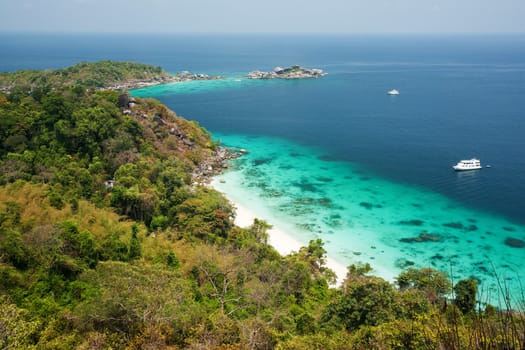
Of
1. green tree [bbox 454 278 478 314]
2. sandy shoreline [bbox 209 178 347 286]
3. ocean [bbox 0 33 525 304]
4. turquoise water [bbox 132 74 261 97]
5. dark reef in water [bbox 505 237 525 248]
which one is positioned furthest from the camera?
turquoise water [bbox 132 74 261 97]

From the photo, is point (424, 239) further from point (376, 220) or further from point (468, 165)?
point (468, 165)

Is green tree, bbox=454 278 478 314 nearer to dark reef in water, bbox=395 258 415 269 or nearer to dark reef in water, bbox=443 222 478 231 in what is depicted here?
dark reef in water, bbox=395 258 415 269

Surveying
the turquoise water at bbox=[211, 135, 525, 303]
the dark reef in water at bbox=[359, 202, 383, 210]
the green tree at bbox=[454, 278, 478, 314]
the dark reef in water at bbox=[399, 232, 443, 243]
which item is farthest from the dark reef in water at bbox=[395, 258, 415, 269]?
the dark reef in water at bbox=[359, 202, 383, 210]

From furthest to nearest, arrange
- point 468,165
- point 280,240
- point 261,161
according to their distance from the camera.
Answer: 1. point 261,161
2. point 468,165
3. point 280,240

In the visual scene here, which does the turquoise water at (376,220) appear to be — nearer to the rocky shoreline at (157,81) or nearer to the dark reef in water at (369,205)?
the dark reef in water at (369,205)

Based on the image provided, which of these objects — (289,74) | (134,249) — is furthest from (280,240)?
(289,74)

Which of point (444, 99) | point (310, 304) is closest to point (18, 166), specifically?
point (310, 304)
